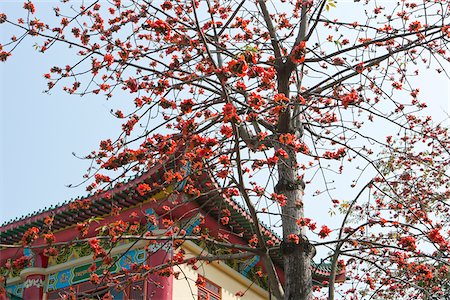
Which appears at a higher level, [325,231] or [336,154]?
[336,154]

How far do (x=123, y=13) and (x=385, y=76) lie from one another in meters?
2.68

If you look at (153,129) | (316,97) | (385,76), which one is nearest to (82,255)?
(153,129)

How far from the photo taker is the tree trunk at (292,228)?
4.34 metres

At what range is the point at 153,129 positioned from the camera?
488 cm

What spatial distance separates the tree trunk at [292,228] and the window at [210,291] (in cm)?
351

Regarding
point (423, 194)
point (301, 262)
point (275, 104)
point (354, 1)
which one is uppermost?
point (354, 1)

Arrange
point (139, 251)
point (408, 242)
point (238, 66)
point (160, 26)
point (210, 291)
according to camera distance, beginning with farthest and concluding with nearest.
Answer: point (210, 291)
point (139, 251)
point (408, 242)
point (160, 26)
point (238, 66)

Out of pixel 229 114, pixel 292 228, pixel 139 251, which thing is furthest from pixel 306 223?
pixel 139 251

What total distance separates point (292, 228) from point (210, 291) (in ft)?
12.5

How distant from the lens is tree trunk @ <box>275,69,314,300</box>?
434 cm

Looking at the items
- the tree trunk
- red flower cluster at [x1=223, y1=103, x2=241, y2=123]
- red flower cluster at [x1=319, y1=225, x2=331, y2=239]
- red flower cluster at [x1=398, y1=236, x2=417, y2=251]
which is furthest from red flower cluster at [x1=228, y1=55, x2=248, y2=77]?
red flower cluster at [x1=398, y1=236, x2=417, y2=251]

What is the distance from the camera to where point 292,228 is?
4.61m

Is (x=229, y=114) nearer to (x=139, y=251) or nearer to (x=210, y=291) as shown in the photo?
(x=139, y=251)

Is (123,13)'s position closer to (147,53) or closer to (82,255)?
(147,53)
